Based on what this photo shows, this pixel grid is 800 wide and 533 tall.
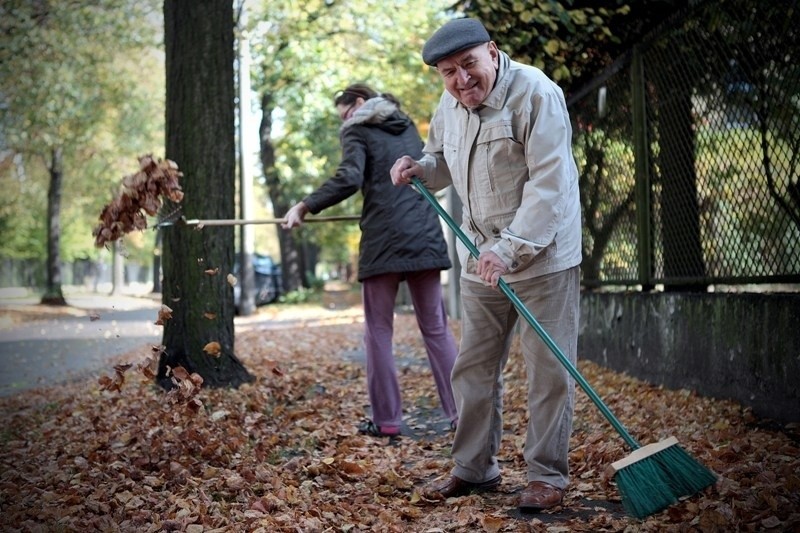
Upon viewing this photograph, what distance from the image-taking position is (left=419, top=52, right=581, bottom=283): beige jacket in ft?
11.0

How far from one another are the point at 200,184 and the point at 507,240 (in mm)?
3390

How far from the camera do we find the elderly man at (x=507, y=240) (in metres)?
3.38

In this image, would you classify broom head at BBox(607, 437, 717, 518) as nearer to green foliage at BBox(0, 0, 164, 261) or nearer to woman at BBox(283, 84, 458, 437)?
woman at BBox(283, 84, 458, 437)

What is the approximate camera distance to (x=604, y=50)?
747 centimetres

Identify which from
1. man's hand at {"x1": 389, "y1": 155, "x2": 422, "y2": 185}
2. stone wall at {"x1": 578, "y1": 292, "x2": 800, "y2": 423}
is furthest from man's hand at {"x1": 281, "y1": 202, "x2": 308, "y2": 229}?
stone wall at {"x1": 578, "y1": 292, "x2": 800, "y2": 423}

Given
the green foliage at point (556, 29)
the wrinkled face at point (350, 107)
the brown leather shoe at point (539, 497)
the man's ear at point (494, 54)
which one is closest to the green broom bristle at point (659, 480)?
the brown leather shoe at point (539, 497)

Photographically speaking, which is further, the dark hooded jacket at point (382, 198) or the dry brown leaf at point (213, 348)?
the dry brown leaf at point (213, 348)

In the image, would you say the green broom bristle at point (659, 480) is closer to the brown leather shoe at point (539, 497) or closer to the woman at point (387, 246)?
the brown leather shoe at point (539, 497)

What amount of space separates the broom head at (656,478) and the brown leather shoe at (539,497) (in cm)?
33

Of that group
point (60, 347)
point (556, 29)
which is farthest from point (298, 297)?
point (556, 29)

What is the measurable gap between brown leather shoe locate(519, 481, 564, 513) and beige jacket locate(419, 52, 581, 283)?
88 centimetres

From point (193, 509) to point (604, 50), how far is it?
18.2 feet

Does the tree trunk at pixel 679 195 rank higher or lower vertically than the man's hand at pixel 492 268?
higher

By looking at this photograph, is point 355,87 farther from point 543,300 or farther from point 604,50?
point 604,50
